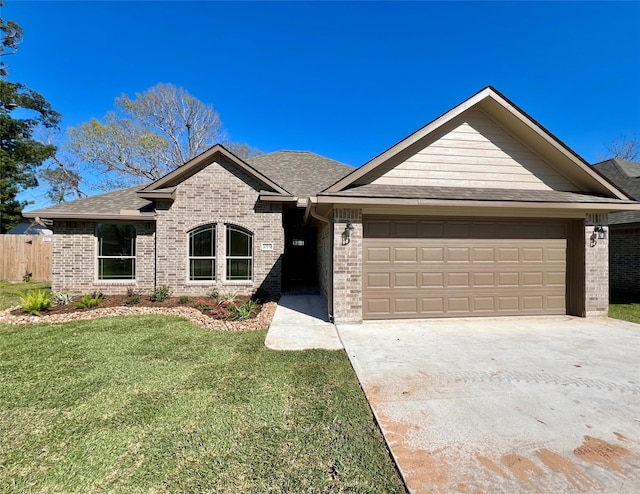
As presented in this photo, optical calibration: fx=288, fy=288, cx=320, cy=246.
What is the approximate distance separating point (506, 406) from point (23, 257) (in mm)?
19695

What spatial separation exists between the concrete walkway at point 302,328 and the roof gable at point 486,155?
11.3ft

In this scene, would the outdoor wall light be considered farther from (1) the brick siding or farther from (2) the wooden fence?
(2) the wooden fence

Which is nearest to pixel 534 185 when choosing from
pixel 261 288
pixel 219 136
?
pixel 261 288

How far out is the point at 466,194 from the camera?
22.1 ft

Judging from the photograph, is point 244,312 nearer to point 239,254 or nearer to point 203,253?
point 239,254

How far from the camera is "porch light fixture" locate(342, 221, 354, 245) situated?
257 inches

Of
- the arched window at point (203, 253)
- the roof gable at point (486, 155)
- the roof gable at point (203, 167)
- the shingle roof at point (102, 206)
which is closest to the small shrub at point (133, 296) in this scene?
the arched window at point (203, 253)

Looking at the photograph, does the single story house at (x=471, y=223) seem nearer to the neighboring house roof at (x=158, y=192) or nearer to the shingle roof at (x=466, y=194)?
the shingle roof at (x=466, y=194)

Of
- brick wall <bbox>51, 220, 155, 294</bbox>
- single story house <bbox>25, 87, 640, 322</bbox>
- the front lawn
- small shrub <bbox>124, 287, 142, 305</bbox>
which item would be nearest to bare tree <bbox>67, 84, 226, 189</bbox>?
brick wall <bbox>51, 220, 155, 294</bbox>

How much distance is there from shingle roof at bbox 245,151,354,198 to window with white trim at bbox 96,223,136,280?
5.53m

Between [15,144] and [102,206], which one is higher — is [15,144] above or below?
above

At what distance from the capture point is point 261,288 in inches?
388

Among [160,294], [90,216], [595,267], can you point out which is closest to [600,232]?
[595,267]

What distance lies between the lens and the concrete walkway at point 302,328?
5.21 meters
